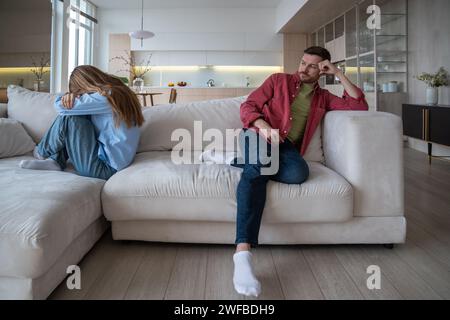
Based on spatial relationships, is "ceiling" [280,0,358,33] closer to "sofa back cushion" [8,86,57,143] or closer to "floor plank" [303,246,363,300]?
"sofa back cushion" [8,86,57,143]

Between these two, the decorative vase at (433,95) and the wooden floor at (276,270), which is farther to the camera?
the decorative vase at (433,95)

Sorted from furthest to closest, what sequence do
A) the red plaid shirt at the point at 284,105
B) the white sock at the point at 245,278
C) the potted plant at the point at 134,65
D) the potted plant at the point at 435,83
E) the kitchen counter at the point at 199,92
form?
the potted plant at the point at 134,65, the kitchen counter at the point at 199,92, the potted plant at the point at 435,83, the red plaid shirt at the point at 284,105, the white sock at the point at 245,278

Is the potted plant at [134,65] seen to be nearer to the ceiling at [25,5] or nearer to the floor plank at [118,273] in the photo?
the ceiling at [25,5]

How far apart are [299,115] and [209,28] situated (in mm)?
7931

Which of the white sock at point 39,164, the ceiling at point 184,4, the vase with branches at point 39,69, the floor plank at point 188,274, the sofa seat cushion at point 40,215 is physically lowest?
the floor plank at point 188,274

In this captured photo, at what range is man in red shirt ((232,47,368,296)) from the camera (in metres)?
1.83

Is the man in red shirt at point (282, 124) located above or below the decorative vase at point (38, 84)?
below

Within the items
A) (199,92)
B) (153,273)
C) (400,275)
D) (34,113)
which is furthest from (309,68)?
(199,92)

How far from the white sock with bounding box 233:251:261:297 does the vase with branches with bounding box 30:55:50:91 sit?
19.6 ft

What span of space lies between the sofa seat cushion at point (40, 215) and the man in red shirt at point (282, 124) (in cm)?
72

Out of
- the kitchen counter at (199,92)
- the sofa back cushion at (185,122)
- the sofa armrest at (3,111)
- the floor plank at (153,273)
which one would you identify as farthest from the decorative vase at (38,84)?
the floor plank at (153,273)

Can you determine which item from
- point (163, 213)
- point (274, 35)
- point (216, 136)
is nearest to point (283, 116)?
point (216, 136)

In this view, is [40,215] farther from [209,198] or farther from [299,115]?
[299,115]

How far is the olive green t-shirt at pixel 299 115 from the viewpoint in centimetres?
234
